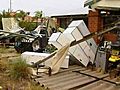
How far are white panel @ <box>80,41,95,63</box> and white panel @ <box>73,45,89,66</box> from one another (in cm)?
16

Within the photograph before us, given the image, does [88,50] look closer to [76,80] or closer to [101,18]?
[76,80]

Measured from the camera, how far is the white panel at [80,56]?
9.48 meters

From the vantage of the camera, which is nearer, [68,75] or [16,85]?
[16,85]

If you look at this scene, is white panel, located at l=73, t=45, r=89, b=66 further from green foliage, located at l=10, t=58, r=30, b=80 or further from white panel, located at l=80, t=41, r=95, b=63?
green foliage, located at l=10, t=58, r=30, b=80

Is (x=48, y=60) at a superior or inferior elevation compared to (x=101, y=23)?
inferior

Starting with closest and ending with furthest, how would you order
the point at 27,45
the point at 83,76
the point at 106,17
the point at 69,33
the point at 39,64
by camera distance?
the point at 83,76
the point at 39,64
the point at 69,33
the point at 106,17
the point at 27,45

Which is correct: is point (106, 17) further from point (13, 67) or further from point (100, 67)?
point (13, 67)

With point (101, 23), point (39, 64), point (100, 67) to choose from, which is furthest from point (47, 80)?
point (101, 23)

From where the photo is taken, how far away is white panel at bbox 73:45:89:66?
31.1ft

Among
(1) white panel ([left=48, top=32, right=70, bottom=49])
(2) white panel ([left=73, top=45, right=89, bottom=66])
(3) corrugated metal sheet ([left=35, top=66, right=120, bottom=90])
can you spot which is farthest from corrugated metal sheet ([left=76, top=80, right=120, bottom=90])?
(1) white panel ([left=48, top=32, right=70, bottom=49])

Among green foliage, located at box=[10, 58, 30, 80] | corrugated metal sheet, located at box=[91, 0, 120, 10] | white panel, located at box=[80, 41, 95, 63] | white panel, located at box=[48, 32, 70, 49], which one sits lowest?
green foliage, located at box=[10, 58, 30, 80]

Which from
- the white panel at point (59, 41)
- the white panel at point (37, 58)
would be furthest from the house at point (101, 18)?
the white panel at point (37, 58)

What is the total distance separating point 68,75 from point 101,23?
14.4ft

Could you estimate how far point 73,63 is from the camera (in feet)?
33.2
